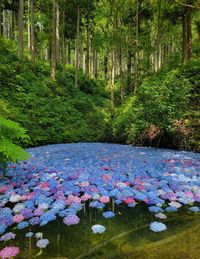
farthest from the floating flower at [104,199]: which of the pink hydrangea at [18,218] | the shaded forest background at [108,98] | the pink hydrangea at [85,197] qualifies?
the shaded forest background at [108,98]

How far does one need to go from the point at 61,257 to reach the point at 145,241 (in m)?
0.86

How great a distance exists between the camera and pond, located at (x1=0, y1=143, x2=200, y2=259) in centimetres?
262

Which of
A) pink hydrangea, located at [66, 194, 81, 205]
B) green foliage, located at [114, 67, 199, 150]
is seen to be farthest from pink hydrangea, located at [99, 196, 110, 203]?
green foliage, located at [114, 67, 199, 150]

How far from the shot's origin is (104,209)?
3.72 meters

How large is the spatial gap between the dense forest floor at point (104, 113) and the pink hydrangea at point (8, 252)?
6.58 metres

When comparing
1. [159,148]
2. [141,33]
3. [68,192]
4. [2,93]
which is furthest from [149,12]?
[68,192]

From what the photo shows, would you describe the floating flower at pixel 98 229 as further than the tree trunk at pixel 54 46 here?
No

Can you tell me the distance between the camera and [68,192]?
14.1ft

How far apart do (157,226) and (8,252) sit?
1.63 meters

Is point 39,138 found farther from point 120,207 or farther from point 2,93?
point 120,207

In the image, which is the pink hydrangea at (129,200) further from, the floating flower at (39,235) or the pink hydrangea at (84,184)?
the floating flower at (39,235)

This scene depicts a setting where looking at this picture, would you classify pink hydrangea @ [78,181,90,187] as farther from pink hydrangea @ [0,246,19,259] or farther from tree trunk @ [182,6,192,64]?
tree trunk @ [182,6,192,64]

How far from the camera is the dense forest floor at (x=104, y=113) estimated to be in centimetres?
927

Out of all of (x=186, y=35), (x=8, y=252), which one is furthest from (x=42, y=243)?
(x=186, y=35)
